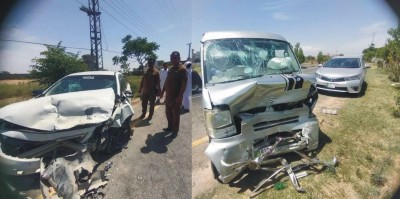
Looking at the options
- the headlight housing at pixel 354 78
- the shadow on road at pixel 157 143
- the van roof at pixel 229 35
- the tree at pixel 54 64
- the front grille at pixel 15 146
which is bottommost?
the shadow on road at pixel 157 143

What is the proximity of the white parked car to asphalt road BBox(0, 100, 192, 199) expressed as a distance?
14.3ft

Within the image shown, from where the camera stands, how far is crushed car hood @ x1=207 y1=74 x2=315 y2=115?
2193 mm

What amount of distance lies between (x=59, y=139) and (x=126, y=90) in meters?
0.51

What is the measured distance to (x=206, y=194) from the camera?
249cm

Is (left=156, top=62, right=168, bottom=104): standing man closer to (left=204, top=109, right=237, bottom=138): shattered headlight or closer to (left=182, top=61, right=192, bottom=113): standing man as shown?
(left=182, top=61, right=192, bottom=113): standing man

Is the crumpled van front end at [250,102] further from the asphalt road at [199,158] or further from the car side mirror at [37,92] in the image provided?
the car side mirror at [37,92]

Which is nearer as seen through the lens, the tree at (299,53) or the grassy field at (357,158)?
the grassy field at (357,158)

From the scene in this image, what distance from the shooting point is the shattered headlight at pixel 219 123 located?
90.6 inches

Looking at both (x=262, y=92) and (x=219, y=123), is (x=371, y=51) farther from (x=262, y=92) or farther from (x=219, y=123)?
(x=219, y=123)

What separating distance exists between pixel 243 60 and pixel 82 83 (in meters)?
1.78

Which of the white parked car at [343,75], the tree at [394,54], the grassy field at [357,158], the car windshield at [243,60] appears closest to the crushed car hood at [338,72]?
the white parked car at [343,75]

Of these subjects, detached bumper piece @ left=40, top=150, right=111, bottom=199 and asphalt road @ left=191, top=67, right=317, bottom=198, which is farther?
asphalt road @ left=191, top=67, right=317, bottom=198

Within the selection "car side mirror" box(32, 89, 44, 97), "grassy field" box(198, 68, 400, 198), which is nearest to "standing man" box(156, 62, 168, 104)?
"car side mirror" box(32, 89, 44, 97)

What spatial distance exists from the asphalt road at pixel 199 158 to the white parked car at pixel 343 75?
2752 mm
